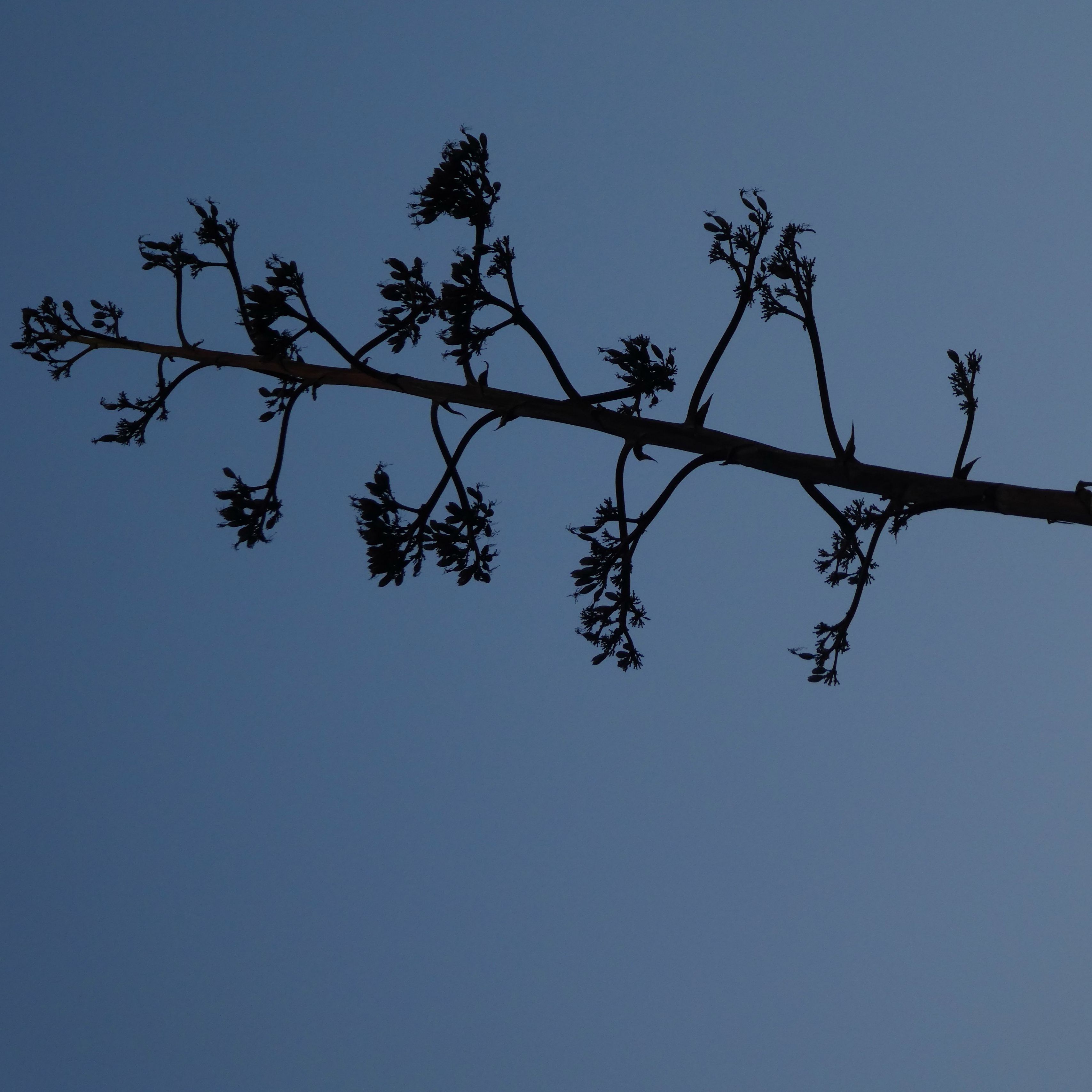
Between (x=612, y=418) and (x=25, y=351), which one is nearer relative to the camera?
(x=612, y=418)

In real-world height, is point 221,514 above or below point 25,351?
below

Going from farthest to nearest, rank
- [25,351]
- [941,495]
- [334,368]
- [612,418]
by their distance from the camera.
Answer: [25,351]
[334,368]
[612,418]
[941,495]

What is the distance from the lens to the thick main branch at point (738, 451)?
6051mm

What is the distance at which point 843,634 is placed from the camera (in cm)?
686

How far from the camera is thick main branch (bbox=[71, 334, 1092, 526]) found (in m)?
6.05

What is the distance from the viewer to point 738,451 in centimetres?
655

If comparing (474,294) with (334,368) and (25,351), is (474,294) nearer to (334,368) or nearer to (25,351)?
(334,368)

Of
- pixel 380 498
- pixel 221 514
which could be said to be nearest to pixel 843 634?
pixel 380 498

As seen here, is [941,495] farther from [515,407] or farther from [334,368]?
[334,368]

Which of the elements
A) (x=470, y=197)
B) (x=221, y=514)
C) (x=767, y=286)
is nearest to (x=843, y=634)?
(x=767, y=286)

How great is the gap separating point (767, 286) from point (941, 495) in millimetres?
2060

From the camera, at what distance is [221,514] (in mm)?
7598

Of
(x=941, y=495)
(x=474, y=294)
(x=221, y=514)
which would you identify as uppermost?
(x=474, y=294)

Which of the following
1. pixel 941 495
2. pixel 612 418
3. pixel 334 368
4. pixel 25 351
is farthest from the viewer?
pixel 25 351
